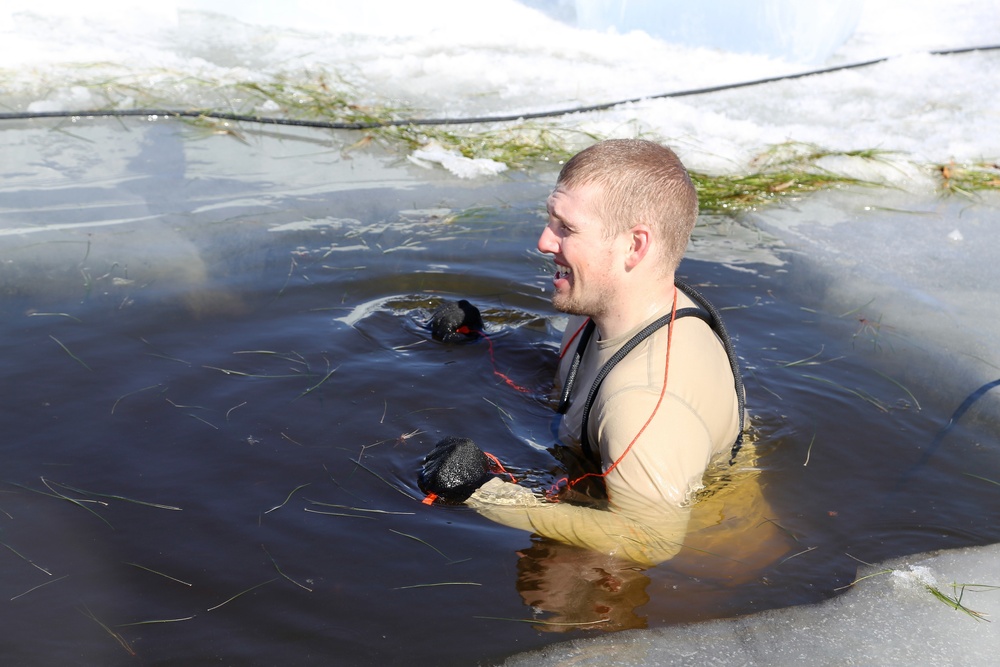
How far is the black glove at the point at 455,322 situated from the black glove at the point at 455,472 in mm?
1165

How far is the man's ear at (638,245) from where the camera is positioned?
309 centimetres

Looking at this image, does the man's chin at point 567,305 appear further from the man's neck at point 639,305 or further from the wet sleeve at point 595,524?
the wet sleeve at point 595,524

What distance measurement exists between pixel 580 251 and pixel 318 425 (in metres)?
1.26

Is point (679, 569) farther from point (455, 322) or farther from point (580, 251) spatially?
point (455, 322)

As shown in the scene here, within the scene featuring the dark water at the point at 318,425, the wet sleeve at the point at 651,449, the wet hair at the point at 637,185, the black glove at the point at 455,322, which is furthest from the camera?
the black glove at the point at 455,322

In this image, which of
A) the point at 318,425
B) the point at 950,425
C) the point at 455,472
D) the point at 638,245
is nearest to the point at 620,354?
the point at 638,245

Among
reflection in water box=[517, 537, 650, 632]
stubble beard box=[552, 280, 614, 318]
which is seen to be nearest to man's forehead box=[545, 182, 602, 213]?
stubble beard box=[552, 280, 614, 318]

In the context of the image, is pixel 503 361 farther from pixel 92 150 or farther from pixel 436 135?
pixel 92 150

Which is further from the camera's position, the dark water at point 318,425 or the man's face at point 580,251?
the man's face at point 580,251

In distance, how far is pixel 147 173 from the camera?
5.78m

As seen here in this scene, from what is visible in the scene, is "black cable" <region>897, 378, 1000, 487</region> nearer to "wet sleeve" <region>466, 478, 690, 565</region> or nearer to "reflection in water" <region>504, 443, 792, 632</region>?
"reflection in water" <region>504, 443, 792, 632</region>

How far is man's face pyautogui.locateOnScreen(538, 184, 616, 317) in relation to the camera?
313 cm

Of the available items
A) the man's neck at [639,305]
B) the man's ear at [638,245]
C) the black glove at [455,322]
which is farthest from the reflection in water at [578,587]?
the black glove at [455,322]

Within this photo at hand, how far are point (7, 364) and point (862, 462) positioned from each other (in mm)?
3447
